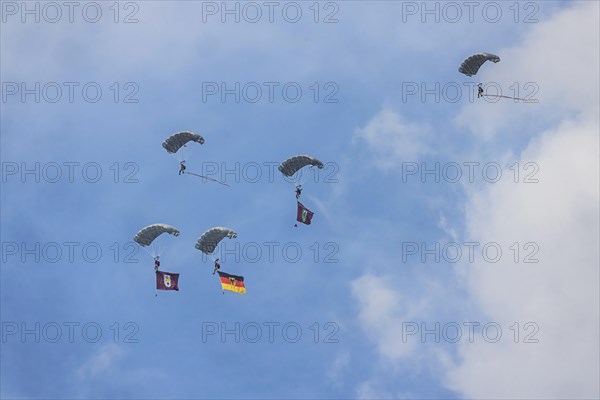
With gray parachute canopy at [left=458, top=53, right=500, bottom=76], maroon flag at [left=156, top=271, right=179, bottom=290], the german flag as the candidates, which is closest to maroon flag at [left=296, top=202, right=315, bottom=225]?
the german flag

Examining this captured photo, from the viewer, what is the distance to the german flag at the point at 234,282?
506 feet

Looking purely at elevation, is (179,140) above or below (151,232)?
above

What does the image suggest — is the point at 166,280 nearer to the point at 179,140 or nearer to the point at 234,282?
the point at 234,282

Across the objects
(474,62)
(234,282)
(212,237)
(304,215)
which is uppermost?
(474,62)

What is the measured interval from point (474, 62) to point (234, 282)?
31214mm

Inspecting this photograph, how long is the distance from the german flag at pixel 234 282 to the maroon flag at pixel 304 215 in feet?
26.3

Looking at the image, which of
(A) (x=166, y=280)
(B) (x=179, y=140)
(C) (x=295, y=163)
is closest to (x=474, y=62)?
(C) (x=295, y=163)

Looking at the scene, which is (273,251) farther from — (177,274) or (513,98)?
(513,98)

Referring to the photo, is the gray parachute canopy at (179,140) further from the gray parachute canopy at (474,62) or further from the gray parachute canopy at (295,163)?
the gray parachute canopy at (474,62)

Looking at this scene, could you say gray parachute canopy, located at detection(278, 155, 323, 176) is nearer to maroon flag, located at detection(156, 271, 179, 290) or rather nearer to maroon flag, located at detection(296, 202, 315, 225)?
maroon flag, located at detection(296, 202, 315, 225)

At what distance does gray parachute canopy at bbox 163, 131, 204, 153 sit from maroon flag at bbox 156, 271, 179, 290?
41.1 feet

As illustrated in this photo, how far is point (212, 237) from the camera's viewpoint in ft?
469

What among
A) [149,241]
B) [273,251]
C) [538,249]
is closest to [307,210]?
[273,251]

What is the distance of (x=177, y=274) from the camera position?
151375 millimetres
